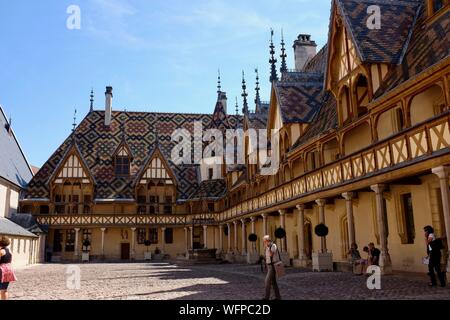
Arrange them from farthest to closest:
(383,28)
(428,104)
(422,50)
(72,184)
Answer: (72,184), (383,28), (422,50), (428,104)

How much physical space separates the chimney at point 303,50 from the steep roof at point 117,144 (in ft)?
48.6

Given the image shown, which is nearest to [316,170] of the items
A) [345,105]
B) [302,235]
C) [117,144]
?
[345,105]

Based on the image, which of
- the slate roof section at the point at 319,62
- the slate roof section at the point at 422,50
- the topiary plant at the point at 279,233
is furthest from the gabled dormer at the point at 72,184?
the slate roof section at the point at 422,50

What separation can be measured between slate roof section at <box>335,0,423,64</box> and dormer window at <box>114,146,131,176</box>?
30.7m

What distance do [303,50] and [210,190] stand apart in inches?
603

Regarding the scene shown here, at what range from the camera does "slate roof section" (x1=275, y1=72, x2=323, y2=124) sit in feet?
73.5

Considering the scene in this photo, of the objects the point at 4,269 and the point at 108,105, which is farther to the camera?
the point at 108,105

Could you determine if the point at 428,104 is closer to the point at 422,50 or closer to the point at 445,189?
the point at 422,50

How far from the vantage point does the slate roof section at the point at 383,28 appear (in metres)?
15.6

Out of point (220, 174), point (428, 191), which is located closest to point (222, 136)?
point (220, 174)

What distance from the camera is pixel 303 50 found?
113 feet

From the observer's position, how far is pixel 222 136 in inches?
1790

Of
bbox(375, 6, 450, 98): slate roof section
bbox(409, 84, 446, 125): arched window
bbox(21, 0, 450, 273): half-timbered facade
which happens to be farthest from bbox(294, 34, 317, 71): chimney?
bbox(409, 84, 446, 125): arched window

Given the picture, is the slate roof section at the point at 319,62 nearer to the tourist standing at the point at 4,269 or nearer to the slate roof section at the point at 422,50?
the slate roof section at the point at 422,50
